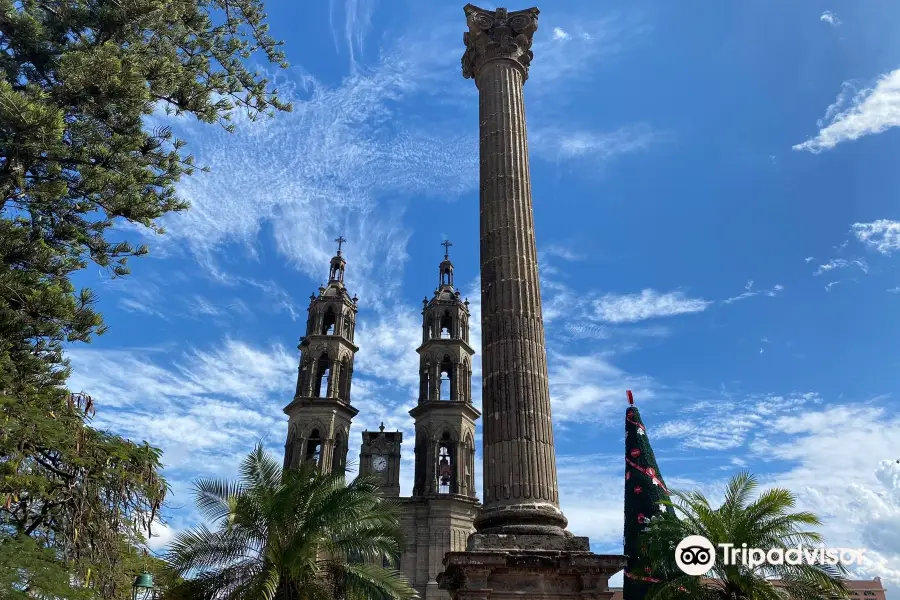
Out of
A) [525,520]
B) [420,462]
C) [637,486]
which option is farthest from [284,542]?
[420,462]

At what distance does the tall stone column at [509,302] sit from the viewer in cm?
1244

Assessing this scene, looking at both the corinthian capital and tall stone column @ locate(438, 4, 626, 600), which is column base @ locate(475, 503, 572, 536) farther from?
the corinthian capital

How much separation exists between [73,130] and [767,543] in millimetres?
16730

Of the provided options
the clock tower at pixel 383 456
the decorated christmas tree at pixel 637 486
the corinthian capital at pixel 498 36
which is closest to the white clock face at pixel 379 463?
the clock tower at pixel 383 456

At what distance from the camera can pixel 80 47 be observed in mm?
11820

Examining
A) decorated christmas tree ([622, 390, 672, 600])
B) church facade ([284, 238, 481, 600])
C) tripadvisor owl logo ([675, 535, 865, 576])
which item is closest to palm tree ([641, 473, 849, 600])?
tripadvisor owl logo ([675, 535, 865, 576])

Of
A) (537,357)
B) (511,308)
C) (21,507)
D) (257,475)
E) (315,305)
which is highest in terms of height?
(315,305)

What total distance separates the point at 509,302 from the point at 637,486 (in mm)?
16979

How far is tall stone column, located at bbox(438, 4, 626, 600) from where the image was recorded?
11.0 m

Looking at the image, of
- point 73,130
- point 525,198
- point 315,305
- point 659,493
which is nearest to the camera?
point 73,130

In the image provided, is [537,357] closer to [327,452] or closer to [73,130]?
[73,130]

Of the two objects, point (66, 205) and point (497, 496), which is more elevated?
point (66, 205)

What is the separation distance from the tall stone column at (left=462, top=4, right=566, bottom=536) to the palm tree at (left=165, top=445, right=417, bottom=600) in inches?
185

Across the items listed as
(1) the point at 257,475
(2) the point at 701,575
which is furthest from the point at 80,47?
(2) the point at 701,575
